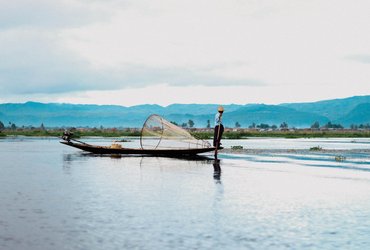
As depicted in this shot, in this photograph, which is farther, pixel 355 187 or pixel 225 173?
pixel 225 173

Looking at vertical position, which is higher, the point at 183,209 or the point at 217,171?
the point at 217,171

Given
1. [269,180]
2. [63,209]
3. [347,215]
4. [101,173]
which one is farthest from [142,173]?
[347,215]

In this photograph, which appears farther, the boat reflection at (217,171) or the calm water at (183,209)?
the boat reflection at (217,171)

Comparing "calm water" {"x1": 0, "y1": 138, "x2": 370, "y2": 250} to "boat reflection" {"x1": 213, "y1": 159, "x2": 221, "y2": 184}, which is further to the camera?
"boat reflection" {"x1": 213, "y1": 159, "x2": 221, "y2": 184}

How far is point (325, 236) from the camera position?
706 inches

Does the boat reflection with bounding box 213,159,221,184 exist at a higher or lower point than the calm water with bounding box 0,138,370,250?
higher

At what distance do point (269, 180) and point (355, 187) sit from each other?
5017 millimetres

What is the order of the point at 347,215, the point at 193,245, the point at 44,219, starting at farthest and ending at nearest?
the point at 347,215 → the point at 44,219 → the point at 193,245

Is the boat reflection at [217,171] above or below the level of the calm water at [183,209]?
above

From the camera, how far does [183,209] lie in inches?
886

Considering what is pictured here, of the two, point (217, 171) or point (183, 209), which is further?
point (217, 171)

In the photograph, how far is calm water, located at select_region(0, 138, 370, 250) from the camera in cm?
1714

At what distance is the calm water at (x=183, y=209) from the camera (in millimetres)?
17141

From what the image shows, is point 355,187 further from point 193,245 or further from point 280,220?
point 193,245
